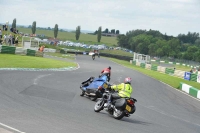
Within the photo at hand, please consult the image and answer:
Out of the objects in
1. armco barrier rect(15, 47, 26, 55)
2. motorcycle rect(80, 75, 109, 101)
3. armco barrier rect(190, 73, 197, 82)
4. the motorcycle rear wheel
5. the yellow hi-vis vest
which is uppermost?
armco barrier rect(15, 47, 26, 55)

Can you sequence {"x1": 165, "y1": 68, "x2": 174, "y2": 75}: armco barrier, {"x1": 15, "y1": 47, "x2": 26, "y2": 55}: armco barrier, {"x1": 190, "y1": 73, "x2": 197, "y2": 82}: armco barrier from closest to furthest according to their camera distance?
{"x1": 15, "y1": 47, "x2": 26, "y2": 55}: armco barrier, {"x1": 190, "y1": 73, "x2": 197, "y2": 82}: armco barrier, {"x1": 165, "y1": 68, "x2": 174, "y2": 75}: armco barrier

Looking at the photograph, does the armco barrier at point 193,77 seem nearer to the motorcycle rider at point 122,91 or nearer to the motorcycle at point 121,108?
the motorcycle rider at point 122,91

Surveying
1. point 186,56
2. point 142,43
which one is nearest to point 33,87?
point 186,56

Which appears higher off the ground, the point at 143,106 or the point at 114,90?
the point at 114,90

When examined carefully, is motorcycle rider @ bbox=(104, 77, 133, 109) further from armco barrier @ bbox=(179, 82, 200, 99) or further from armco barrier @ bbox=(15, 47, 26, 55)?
A: armco barrier @ bbox=(15, 47, 26, 55)

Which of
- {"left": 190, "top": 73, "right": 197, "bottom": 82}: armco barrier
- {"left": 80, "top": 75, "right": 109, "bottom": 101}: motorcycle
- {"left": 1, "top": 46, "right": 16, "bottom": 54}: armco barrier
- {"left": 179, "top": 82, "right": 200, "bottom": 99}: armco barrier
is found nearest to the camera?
{"left": 80, "top": 75, "right": 109, "bottom": 101}: motorcycle

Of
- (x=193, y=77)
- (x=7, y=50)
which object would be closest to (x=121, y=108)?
(x=7, y=50)

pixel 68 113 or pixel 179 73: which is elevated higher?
pixel 68 113

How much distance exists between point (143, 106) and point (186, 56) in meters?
89.1

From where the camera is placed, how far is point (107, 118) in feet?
44.0

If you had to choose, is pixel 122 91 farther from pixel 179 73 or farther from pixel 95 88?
pixel 179 73

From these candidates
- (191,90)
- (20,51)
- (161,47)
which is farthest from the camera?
(161,47)

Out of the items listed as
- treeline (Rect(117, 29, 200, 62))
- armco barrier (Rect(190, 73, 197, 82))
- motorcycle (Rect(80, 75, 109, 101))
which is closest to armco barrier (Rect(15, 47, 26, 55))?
armco barrier (Rect(190, 73, 197, 82))

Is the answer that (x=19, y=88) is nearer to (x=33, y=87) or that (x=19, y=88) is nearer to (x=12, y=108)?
(x=33, y=87)
